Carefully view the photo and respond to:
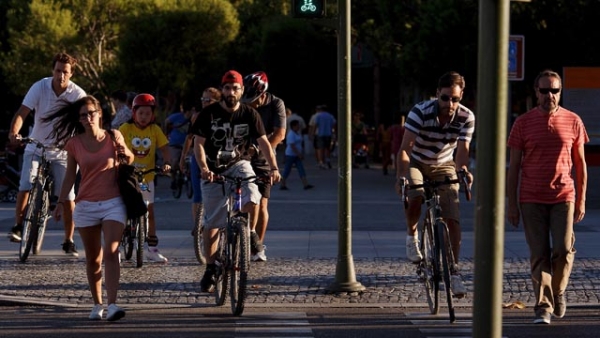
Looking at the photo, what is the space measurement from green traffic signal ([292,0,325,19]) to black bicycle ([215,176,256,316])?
5.35 ft

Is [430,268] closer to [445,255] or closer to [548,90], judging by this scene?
[445,255]

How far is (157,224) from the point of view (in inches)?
690

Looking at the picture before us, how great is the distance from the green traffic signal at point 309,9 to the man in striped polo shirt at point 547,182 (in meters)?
2.38

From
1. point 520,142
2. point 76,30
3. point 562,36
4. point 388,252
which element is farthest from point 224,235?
point 76,30

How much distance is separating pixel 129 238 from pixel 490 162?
8.64 meters

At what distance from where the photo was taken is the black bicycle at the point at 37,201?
12.9 metres

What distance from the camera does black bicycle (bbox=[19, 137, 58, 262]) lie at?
42.5ft

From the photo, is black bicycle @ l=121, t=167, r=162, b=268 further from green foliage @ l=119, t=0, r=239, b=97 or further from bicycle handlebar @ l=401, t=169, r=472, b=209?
green foliage @ l=119, t=0, r=239, b=97

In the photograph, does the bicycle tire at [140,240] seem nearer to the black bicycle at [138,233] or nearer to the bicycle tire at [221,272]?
the black bicycle at [138,233]

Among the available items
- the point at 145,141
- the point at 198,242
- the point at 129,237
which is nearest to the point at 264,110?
the point at 145,141

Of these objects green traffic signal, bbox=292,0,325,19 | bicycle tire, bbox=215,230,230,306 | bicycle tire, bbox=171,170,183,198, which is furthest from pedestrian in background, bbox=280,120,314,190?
bicycle tire, bbox=215,230,230,306

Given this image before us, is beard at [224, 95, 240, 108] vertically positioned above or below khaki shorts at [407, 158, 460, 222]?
above

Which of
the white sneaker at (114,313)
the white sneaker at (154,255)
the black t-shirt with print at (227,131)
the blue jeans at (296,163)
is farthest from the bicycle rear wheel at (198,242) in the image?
the blue jeans at (296,163)

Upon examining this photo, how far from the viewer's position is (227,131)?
1071 cm
